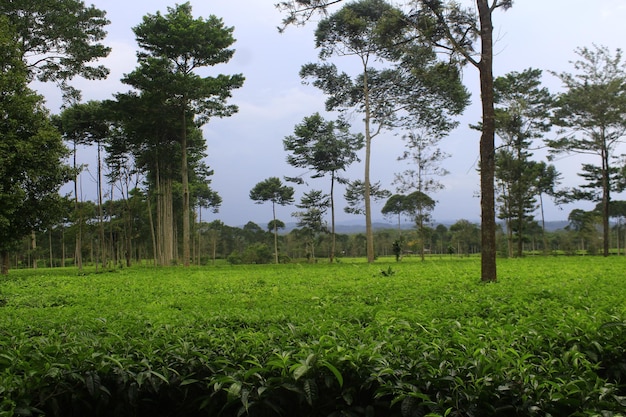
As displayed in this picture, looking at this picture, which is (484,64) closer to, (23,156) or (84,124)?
(23,156)

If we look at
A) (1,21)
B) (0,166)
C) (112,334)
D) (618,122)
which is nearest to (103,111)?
(1,21)

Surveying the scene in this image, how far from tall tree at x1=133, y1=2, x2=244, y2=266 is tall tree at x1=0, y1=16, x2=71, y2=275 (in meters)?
4.39

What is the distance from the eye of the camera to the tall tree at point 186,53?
57.4 ft

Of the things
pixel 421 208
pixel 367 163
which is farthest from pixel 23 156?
pixel 421 208

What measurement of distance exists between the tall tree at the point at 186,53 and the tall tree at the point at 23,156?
4.39m

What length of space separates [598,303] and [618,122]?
23.0 metres

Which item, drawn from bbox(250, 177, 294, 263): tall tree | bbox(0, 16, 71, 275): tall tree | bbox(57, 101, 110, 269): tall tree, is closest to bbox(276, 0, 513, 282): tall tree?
bbox(0, 16, 71, 275): tall tree

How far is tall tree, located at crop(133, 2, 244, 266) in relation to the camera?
57.4ft

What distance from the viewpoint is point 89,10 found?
17.0 meters

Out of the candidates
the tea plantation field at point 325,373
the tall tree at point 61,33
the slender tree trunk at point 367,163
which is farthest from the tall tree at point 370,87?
the tea plantation field at point 325,373

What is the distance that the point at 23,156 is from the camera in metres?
13.9

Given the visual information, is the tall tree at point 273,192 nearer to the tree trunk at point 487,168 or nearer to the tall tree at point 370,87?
the tall tree at point 370,87

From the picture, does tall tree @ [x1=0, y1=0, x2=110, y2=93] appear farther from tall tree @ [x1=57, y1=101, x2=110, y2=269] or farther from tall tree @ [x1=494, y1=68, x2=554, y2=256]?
tall tree @ [x1=494, y1=68, x2=554, y2=256]

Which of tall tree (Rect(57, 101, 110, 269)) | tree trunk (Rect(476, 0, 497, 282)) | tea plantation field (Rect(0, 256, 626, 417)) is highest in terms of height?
tall tree (Rect(57, 101, 110, 269))
